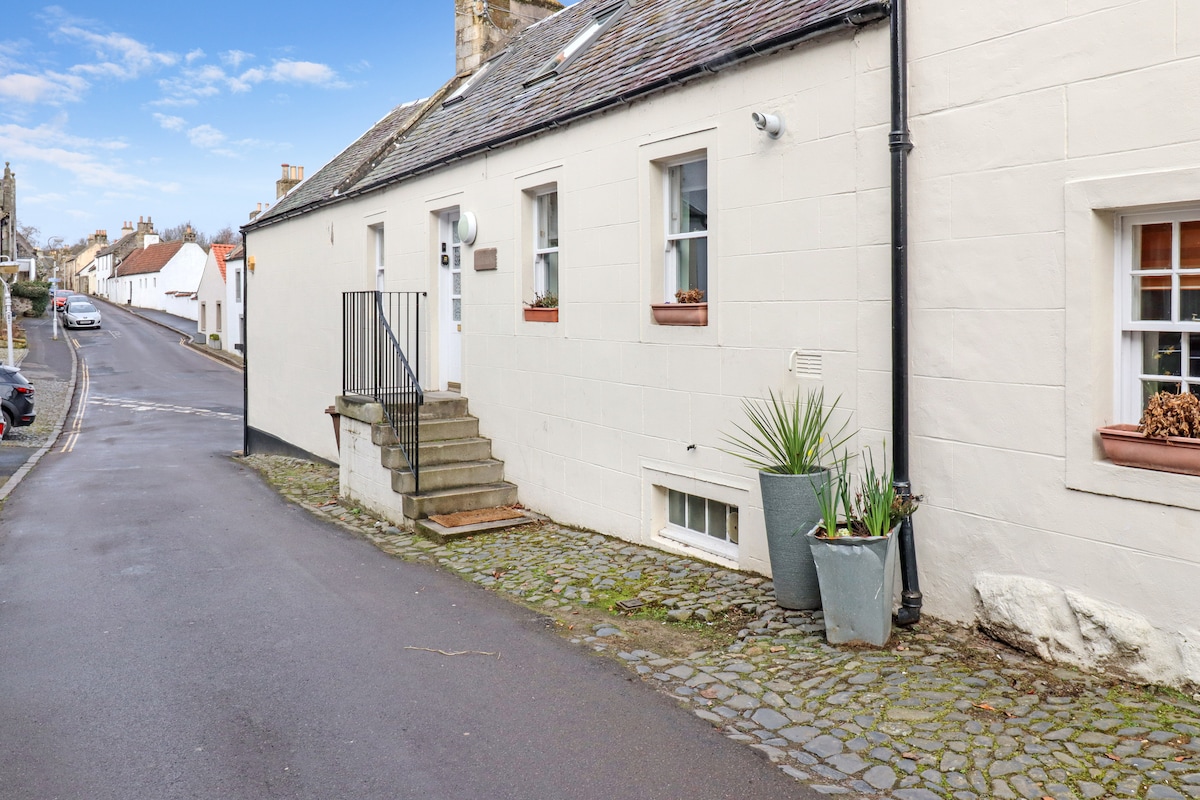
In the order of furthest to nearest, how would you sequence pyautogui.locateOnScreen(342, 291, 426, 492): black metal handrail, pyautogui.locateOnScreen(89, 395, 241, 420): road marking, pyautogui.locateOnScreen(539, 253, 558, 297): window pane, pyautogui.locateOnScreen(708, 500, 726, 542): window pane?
1. pyautogui.locateOnScreen(89, 395, 241, 420): road marking
2. pyautogui.locateOnScreen(342, 291, 426, 492): black metal handrail
3. pyautogui.locateOnScreen(539, 253, 558, 297): window pane
4. pyautogui.locateOnScreen(708, 500, 726, 542): window pane

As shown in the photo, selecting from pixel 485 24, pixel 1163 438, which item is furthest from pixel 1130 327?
pixel 485 24

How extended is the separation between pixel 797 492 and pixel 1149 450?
6.92 ft

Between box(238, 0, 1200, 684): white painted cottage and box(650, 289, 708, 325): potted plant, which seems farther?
box(650, 289, 708, 325): potted plant

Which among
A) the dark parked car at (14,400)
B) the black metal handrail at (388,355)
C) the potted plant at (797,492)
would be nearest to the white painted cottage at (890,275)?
the potted plant at (797,492)

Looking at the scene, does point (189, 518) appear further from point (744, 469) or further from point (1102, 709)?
point (1102, 709)

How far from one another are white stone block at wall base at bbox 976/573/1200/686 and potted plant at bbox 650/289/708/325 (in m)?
3.06

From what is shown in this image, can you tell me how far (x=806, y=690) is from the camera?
5.05 meters

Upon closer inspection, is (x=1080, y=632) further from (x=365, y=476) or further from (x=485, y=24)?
(x=485, y=24)

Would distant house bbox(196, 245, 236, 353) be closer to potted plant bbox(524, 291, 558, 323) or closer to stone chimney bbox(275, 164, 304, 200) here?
stone chimney bbox(275, 164, 304, 200)

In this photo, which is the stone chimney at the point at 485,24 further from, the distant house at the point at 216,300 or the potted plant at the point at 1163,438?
the distant house at the point at 216,300

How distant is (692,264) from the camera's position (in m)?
8.10

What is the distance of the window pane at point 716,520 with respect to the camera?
7855mm

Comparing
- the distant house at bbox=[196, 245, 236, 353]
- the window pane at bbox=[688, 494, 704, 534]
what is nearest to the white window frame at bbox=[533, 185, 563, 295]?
the window pane at bbox=[688, 494, 704, 534]

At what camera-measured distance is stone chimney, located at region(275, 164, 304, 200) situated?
87.7 ft
